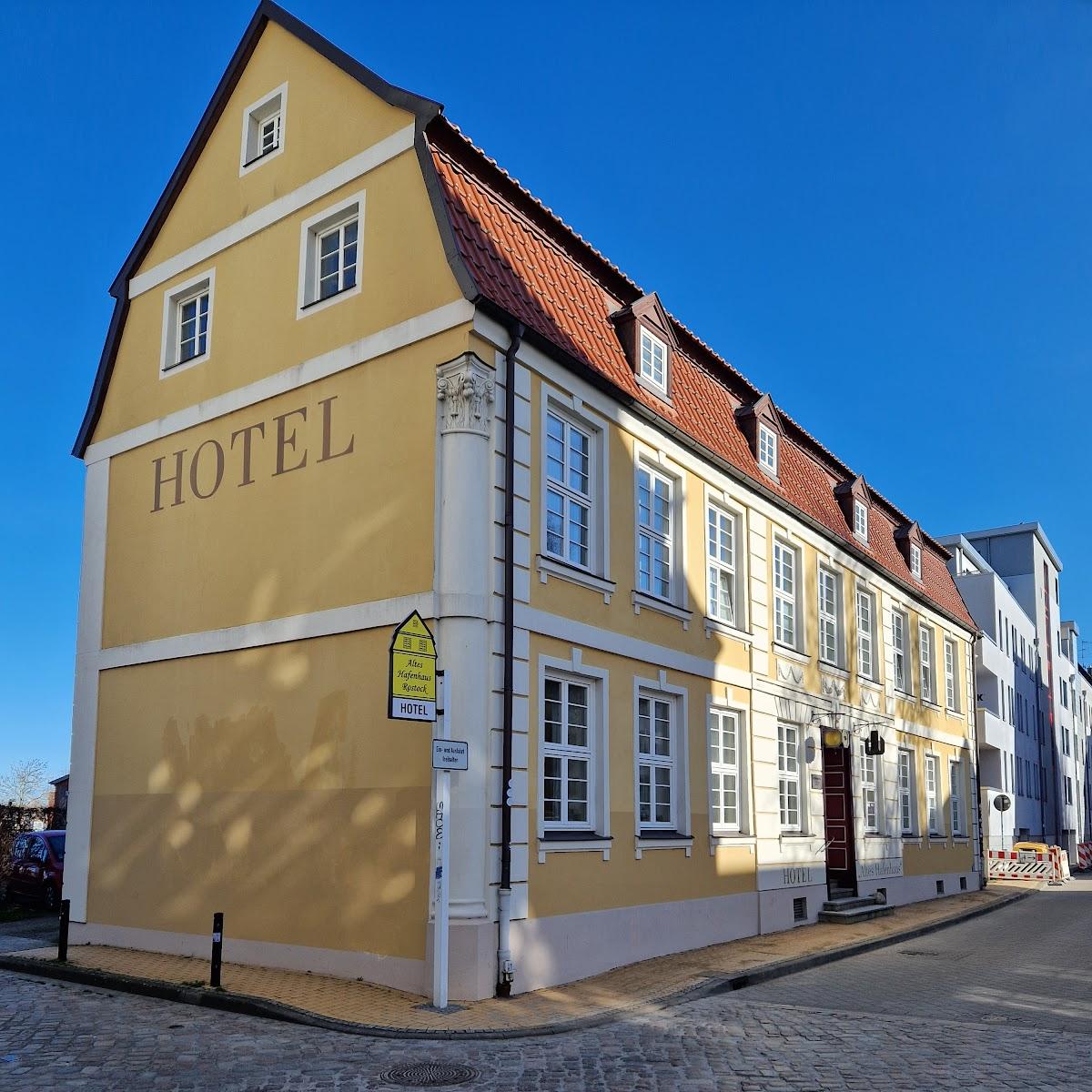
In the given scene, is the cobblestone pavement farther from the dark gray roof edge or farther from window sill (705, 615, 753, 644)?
the dark gray roof edge

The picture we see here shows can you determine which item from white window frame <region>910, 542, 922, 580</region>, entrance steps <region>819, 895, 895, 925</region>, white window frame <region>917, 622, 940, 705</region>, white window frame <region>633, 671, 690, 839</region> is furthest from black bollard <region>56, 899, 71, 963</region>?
white window frame <region>910, 542, 922, 580</region>

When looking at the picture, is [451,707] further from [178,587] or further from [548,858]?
[178,587]

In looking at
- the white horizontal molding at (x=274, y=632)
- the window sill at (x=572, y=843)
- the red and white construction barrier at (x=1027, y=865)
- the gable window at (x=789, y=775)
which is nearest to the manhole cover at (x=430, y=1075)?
the window sill at (x=572, y=843)

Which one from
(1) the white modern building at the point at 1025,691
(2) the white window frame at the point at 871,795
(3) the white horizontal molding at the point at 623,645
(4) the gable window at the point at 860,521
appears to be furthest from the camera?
(1) the white modern building at the point at 1025,691

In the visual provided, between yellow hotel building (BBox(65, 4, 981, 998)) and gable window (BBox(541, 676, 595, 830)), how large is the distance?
0.15 feet

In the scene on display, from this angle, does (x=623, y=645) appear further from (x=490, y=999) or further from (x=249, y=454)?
(x=249, y=454)

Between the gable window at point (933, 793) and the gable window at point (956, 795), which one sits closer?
the gable window at point (933, 793)

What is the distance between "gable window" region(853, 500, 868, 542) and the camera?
2447 cm

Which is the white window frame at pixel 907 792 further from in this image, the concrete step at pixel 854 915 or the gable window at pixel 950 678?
the concrete step at pixel 854 915

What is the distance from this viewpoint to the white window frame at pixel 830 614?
21.9m

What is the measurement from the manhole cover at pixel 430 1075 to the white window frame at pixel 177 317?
10556mm

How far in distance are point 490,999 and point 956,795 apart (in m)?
21.4

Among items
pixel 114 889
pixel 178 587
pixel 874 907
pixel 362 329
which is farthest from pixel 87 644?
pixel 874 907

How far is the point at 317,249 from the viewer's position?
50.2 feet
